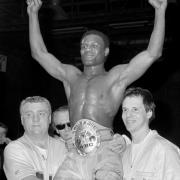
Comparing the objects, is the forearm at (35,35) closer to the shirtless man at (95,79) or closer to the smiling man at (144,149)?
the shirtless man at (95,79)

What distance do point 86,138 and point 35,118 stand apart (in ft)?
1.14

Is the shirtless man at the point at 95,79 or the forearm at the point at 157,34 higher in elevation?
the forearm at the point at 157,34

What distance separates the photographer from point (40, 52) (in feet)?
10.4

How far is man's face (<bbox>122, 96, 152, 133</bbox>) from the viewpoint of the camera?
261 cm

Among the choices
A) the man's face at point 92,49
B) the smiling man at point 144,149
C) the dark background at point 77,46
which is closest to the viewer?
the smiling man at point 144,149

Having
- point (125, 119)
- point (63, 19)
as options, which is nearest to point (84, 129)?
point (125, 119)

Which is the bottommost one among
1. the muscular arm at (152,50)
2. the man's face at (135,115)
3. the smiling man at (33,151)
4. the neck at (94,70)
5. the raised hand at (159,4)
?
the smiling man at (33,151)

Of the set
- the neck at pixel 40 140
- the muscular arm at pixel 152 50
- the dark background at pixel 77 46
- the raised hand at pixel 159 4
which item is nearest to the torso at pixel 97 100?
the muscular arm at pixel 152 50

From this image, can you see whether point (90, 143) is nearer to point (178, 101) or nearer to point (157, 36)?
point (157, 36)

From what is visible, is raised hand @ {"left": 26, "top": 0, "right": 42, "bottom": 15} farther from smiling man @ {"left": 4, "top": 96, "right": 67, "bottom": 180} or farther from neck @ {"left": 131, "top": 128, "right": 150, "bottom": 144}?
neck @ {"left": 131, "top": 128, "right": 150, "bottom": 144}

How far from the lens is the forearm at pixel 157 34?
2824mm

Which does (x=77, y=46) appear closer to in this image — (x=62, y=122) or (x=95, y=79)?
(x=62, y=122)

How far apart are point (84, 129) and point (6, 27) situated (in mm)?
4199

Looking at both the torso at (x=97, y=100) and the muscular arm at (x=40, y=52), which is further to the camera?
the muscular arm at (x=40, y=52)
